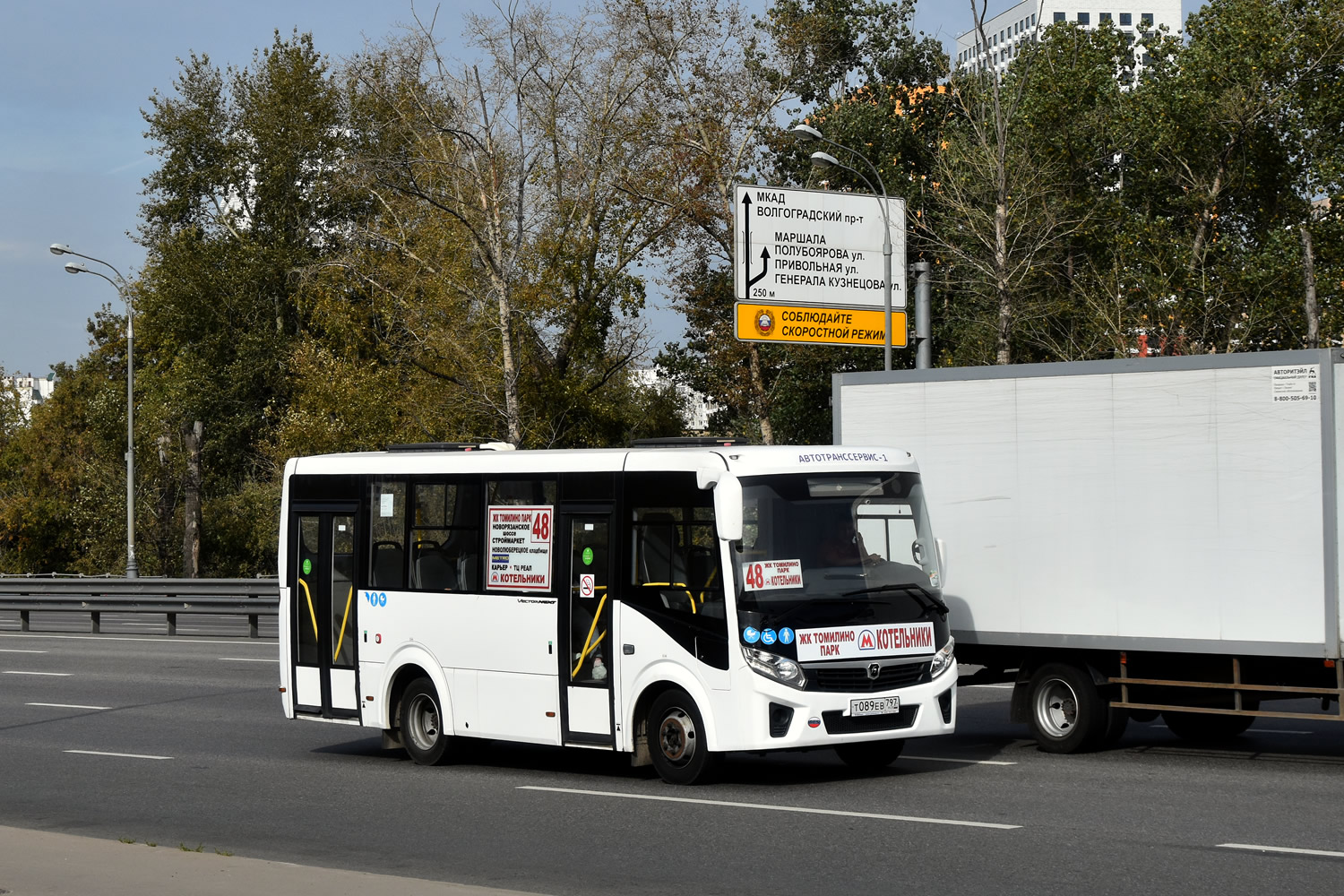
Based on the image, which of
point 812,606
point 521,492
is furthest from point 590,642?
point 812,606

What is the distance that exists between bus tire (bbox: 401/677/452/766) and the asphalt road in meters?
0.21

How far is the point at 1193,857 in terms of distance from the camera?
8.48 meters

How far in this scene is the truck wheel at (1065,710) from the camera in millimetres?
12672

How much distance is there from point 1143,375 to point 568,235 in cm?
3457

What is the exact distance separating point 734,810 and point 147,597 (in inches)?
901

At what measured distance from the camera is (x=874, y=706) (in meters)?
11.4

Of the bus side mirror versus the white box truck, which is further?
the white box truck

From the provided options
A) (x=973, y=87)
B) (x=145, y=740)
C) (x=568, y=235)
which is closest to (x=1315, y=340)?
(x=973, y=87)

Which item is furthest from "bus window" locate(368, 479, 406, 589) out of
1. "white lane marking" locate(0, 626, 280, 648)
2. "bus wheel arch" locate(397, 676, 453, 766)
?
"white lane marking" locate(0, 626, 280, 648)

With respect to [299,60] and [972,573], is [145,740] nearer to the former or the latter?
[972,573]

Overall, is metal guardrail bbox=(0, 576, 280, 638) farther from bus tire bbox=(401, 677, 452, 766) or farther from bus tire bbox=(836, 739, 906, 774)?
bus tire bbox=(836, 739, 906, 774)

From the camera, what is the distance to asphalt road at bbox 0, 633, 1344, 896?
27.5ft

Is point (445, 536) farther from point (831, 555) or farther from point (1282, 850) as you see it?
point (1282, 850)

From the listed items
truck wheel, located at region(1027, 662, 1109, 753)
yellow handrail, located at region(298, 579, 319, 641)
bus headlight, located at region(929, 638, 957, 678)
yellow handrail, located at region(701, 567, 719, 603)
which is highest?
yellow handrail, located at region(701, 567, 719, 603)
